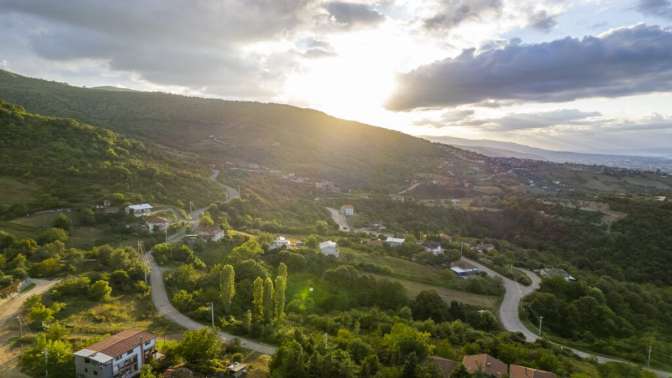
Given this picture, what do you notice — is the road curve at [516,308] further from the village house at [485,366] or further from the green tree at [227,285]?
the green tree at [227,285]

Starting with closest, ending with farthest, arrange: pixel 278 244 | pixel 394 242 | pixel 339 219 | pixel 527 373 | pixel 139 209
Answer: pixel 527 373, pixel 278 244, pixel 139 209, pixel 394 242, pixel 339 219

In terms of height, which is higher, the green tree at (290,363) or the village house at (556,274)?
the green tree at (290,363)

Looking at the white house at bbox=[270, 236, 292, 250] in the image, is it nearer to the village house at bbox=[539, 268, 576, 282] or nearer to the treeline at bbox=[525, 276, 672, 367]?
the treeline at bbox=[525, 276, 672, 367]

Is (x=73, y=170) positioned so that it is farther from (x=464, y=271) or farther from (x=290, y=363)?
(x=464, y=271)

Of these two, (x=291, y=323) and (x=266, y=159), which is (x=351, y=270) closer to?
(x=291, y=323)

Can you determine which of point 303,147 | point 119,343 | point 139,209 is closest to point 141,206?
point 139,209

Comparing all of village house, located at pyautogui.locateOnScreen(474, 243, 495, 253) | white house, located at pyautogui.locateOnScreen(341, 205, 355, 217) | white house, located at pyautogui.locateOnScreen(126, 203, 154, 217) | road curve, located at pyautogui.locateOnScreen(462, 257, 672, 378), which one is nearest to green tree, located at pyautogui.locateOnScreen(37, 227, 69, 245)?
white house, located at pyautogui.locateOnScreen(126, 203, 154, 217)

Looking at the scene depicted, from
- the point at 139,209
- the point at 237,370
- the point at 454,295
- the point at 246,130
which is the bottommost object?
the point at 454,295

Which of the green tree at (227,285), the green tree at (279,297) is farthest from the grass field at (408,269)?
the green tree at (227,285)
